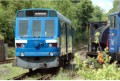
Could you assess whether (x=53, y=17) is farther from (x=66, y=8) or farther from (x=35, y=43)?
(x=66, y=8)

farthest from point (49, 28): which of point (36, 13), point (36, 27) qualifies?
point (36, 13)

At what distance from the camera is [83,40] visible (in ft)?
226

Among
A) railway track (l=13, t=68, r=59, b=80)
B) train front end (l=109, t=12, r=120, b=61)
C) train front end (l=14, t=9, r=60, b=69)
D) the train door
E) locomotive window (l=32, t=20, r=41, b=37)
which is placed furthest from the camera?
the train door

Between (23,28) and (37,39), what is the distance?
3.05 ft

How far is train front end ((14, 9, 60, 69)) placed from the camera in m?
18.3

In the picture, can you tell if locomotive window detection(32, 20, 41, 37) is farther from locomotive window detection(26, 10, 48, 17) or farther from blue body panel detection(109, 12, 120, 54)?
blue body panel detection(109, 12, 120, 54)

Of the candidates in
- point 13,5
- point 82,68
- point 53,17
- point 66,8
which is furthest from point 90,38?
point 66,8

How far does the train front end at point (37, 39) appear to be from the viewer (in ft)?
60.0

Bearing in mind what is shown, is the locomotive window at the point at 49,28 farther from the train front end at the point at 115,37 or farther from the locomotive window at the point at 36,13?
the train front end at the point at 115,37

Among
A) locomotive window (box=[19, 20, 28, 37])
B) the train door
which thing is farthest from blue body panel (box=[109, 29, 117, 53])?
locomotive window (box=[19, 20, 28, 37])

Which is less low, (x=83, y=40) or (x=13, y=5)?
(x=13, y=5)

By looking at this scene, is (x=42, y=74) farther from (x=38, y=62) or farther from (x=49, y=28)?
(x=49, y=28)

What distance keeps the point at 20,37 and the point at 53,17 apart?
179 cm

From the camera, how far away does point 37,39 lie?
60.1ft
